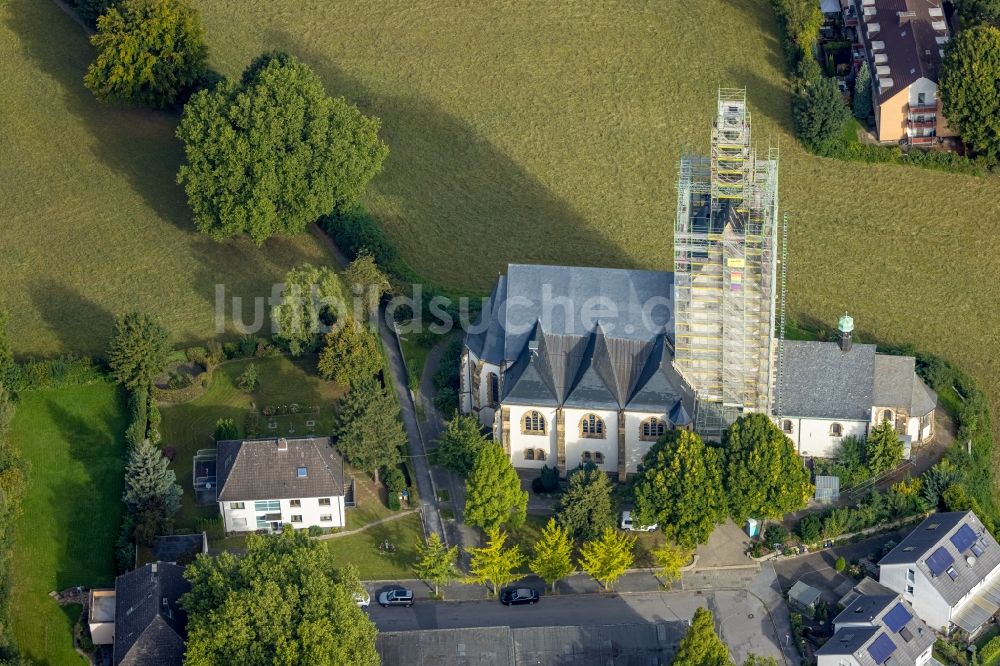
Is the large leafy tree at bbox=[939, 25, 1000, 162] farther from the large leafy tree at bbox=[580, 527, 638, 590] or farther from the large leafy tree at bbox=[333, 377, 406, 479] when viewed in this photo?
the large leafy tree at bbox=[333, 377, 406, 479]

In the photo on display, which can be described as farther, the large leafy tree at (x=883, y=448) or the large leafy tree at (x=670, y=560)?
the large leafy tree at (x=883, y=448)

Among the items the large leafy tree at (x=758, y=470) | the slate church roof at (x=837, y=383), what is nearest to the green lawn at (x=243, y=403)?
the large leafy tree at (x=758, y=470)

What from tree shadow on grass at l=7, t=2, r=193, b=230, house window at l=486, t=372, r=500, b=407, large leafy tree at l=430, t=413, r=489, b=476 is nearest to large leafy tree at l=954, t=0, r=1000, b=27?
house window at l=486, t=372, r=500, b=407

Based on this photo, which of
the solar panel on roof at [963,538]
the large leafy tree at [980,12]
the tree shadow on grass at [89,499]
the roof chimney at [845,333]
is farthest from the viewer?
the large leafy tree at [980,12]

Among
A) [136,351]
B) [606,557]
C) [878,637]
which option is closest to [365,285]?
[136,351]

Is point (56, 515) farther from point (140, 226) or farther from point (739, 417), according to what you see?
point (739, 417)

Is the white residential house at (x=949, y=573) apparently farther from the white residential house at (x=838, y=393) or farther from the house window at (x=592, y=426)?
the house window at (x=592, y=426)

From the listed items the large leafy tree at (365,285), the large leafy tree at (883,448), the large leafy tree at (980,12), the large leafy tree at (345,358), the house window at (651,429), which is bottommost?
the large leafy tree at (883,448)

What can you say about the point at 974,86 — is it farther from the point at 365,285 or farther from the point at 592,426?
the point at 365,285
